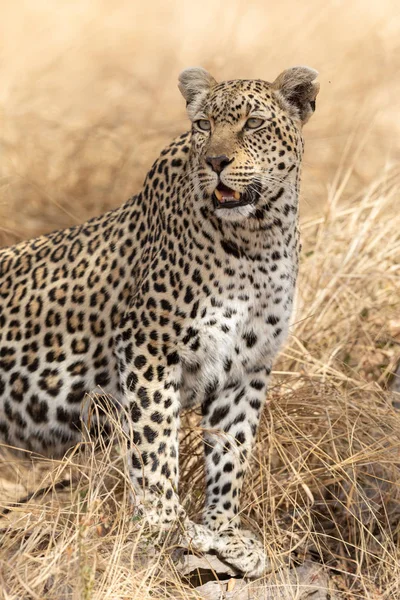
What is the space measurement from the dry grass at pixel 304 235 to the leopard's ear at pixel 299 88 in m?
2.05

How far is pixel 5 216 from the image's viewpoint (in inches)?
406

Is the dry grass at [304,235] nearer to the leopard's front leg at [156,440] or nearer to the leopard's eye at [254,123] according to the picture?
the leopard's front leg at [156,440]

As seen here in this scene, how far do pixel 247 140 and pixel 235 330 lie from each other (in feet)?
3.59

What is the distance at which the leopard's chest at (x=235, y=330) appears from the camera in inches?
233

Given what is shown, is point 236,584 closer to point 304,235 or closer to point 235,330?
point 235,330

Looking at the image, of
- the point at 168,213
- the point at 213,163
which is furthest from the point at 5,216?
the point at 213,163

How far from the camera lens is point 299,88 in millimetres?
5977

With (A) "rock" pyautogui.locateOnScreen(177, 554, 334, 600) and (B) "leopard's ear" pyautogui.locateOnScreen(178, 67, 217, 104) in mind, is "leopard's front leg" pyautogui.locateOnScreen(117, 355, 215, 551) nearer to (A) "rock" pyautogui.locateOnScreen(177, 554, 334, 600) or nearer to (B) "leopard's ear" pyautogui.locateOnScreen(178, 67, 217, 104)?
(A) "rock" pyautogui.locateOnScreen(177, 554, 334, 600)

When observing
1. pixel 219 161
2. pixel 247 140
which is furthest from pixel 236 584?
pixel 247 140

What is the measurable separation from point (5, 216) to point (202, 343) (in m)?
4.93

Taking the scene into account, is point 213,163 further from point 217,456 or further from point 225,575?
point 225,575

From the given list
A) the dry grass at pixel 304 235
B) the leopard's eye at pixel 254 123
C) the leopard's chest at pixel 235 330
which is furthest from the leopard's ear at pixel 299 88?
the dry grass at pixel 304 235

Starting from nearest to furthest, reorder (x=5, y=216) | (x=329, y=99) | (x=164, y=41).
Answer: (x=5, y=216), (x=329, y=99), (x=164, y=41)

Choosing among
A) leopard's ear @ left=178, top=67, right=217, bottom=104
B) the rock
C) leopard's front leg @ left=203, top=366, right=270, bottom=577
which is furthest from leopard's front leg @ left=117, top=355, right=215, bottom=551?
leopard's ear @ left=178, top=67, right=217, bottom=104
